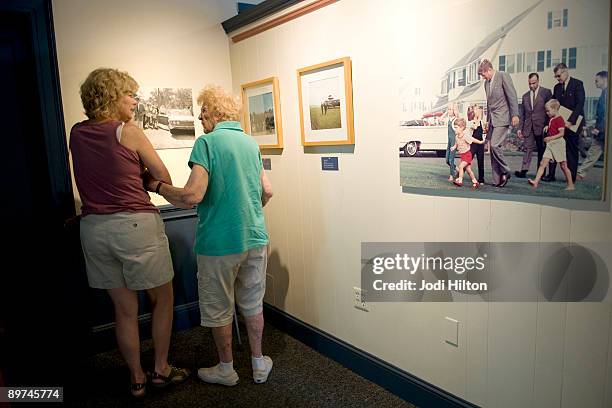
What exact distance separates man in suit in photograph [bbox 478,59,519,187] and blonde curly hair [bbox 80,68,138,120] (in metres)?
A: 1.59

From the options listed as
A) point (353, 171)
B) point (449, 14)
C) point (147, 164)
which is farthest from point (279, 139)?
point (449, 14)

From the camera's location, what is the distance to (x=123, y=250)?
2.10 m

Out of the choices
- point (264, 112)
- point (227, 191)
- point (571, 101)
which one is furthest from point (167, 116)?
point (571, 101)

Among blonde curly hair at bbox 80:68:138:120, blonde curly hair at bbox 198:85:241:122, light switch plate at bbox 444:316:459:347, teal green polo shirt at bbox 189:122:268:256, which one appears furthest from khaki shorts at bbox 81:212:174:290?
light switch plate at bbox 444:316:459:347

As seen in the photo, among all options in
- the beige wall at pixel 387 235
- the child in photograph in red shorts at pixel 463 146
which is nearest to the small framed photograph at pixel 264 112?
the beige wall at pixel 387 235

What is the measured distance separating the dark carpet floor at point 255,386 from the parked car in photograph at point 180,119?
143 centimetres

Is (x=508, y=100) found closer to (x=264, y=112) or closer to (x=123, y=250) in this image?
(x=264, y=112)

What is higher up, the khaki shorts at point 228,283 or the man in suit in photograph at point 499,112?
the man in suit in photograph at point 499,112

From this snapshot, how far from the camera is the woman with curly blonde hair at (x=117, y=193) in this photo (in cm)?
206

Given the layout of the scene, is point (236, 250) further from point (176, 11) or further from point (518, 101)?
point (176, 11)

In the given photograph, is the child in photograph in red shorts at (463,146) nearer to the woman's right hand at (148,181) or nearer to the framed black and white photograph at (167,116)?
the woman's right hand at (148,181)

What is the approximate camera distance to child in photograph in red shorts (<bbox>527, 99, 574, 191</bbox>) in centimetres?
142

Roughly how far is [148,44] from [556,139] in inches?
95.0

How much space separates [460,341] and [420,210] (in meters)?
0.57
